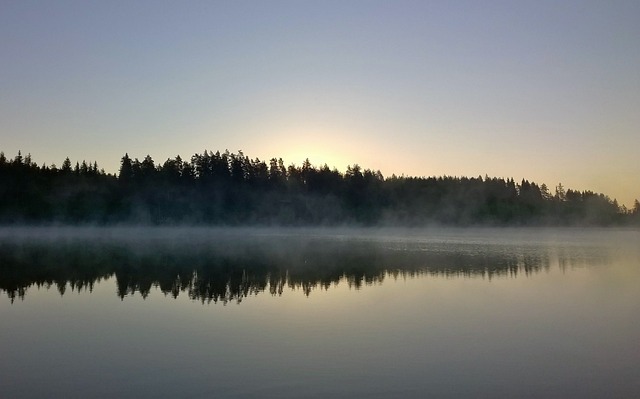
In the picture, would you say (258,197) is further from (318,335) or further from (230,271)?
(318,335)

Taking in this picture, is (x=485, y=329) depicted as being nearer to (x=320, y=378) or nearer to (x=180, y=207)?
(x=320, y=378)

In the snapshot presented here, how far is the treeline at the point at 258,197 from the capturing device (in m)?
94.8

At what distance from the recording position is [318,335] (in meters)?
13.2

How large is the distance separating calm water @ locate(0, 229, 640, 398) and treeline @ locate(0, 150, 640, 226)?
2904 inches

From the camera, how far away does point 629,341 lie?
1273 cm

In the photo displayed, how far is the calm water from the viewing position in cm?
934

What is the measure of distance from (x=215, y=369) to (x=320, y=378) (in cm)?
206

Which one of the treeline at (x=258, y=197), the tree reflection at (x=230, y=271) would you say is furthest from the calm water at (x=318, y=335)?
the treeline at (x=258, y=197)

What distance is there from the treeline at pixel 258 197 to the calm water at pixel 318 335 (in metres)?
73.8

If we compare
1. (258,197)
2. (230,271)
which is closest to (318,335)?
(230,271)

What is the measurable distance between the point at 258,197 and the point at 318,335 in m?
96.9

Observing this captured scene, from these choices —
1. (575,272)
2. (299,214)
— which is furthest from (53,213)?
(575,272)

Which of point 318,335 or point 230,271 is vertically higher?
point 230,271

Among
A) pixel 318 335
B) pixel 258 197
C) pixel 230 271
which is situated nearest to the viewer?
pixel 318 335
